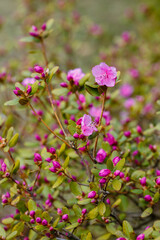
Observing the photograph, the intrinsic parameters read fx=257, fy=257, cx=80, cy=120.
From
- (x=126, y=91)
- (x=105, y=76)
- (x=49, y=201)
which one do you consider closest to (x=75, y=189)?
(x=49, y=201)

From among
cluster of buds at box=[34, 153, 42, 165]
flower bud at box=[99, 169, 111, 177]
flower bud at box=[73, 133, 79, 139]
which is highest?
flower bud at box=[73, 133, 79, 139]

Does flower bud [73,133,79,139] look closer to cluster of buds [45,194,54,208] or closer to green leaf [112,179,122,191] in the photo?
green leaf [112,179,122,191]

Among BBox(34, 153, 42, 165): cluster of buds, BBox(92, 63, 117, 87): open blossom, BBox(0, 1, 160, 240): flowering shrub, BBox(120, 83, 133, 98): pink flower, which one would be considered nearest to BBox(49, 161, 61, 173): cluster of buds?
BBox(0, 1, 160, 240): flowering shrub

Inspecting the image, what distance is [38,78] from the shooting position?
1.06 meters

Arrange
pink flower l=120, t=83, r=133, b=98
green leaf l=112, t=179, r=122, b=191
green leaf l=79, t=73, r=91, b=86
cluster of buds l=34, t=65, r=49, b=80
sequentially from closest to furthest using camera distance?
green leaf l=112, t=179, r=122, b=191, cluster of buds l=34, t=65, r=49, b=80, green leaf l=79, t=73, r=91, b=86, pink flower l=120, t=83, r=133, b=98

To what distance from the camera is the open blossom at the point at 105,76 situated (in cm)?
94

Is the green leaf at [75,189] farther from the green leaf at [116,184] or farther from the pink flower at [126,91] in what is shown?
the pink flower at [126,91]

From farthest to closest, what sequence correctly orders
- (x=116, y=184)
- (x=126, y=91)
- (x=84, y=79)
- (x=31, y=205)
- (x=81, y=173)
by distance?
(x=126, y=91), (x=81, y=173), (x=84, y=79), (x=31, y=205), (x=116, y=184)

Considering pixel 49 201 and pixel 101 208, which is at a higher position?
pixel 101 208

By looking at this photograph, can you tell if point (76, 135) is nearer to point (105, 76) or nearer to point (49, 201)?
point (105, 76)

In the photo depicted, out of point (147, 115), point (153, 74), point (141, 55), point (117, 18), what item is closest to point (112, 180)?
point (147, 115)

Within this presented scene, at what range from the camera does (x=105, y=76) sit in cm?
95

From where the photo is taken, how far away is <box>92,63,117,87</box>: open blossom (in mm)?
942

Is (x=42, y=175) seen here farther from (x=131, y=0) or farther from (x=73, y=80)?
(x=131, y=0)
